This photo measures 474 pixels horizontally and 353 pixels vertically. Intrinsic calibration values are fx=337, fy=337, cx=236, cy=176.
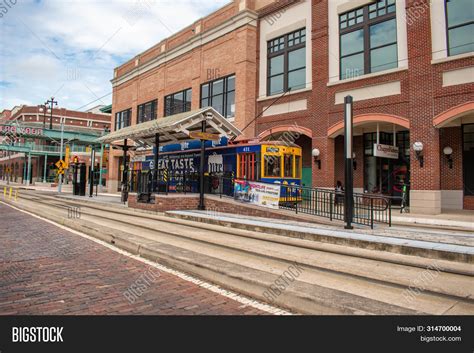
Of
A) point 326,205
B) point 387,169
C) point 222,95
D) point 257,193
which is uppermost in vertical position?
point 222,95

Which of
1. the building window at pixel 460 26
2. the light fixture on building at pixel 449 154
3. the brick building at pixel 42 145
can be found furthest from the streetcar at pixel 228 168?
the brick building at pixel 42 145

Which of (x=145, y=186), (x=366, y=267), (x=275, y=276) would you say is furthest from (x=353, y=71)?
(x=275, y=276)

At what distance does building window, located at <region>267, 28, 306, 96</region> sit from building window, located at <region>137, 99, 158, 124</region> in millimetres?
14029

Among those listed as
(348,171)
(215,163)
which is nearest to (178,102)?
(215,163)

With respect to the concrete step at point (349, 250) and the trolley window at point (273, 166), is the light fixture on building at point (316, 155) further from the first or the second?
the concrete step at point (349, 250)

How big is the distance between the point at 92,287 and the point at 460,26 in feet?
57.8

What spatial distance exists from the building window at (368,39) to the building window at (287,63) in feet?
8.76

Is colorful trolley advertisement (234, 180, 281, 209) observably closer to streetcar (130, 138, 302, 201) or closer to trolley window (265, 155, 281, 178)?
streetcar (130, 138, 302, 201)

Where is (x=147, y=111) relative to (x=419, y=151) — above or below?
above

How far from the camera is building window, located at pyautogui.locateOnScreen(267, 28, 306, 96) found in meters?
20.8

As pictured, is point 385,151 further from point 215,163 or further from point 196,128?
point 196,128

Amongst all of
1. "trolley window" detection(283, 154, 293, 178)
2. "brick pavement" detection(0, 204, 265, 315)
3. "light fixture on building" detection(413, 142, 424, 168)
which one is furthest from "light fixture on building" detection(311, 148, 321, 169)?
"brick pavement" detection(0, 204, 265, 315)

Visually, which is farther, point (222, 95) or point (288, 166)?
point (222, 95)

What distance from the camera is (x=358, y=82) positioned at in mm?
17766
